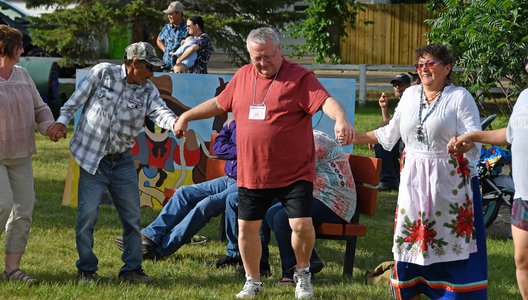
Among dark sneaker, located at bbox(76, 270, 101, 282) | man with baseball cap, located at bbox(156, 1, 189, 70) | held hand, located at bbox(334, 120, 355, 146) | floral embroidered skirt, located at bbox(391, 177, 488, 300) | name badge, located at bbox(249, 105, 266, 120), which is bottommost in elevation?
dark sneaker, located at bbox(76, 270, 101, 282)

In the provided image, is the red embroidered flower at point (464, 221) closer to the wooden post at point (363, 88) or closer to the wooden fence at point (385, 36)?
the wooden post at point (363, 88)

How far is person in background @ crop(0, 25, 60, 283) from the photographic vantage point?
699 cm

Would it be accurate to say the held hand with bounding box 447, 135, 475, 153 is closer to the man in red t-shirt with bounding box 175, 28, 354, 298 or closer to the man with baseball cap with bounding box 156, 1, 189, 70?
the man in red t-shirt with bounding box 175, 28, 354, 298

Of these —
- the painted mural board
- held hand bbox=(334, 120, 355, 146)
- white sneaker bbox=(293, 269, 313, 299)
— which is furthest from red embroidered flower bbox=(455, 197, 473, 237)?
the painted mural board

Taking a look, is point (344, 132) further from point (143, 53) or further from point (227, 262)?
point (227, 262)

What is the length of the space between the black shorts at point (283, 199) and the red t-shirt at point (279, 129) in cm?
6

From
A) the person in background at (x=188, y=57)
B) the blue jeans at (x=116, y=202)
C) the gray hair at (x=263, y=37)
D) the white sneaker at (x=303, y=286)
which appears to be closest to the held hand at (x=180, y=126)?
the blue jeans at (x=116, y=202)

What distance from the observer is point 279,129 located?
21.9ft

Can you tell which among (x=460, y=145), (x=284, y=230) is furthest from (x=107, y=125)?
(x=460, y=145)

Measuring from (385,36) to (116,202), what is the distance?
72.9 ft

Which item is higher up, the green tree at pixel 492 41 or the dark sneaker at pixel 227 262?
the green tree at pixel 492 41

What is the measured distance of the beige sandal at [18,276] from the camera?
7.20 m

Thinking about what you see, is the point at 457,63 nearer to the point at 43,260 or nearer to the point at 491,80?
the point at 491,80

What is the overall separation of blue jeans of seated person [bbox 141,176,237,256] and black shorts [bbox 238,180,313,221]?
4.01ft
